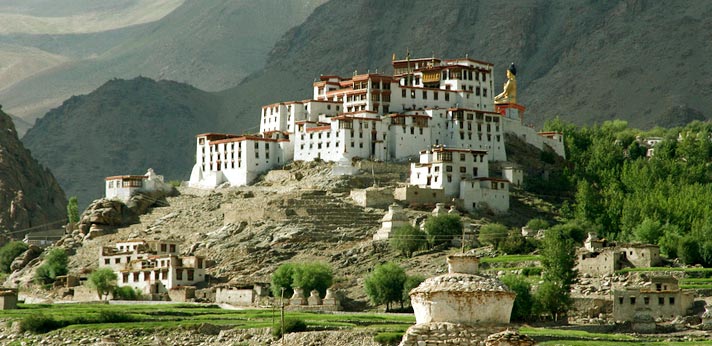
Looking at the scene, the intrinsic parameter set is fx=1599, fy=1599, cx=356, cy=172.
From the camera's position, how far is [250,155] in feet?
398

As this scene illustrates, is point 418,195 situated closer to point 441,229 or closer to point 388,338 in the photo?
point 441,229

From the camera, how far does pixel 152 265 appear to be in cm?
10612

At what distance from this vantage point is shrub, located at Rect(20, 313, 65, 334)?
77.3m

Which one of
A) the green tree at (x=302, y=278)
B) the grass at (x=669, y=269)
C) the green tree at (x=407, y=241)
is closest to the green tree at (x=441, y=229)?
the green tree at (x=407, y=241)

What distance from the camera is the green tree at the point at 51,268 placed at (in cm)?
11162

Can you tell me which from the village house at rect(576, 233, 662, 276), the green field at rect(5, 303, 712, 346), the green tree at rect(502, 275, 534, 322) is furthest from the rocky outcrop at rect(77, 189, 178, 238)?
the green tree at rect(502, 275, 534, 322)

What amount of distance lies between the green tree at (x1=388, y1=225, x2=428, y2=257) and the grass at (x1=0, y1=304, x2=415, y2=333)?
1603 centimetres

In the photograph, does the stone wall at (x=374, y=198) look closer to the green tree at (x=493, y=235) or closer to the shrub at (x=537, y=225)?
the shrub at (x=537, y=225)

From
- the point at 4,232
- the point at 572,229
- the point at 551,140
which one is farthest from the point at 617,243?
the point at 4,232

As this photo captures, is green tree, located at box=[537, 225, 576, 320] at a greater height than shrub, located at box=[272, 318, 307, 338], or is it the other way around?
green tree, located at box=[537, 225, 576, 320]

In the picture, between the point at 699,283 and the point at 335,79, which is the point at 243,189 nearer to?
the point at 335,79

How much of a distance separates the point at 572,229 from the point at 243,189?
27.1 m

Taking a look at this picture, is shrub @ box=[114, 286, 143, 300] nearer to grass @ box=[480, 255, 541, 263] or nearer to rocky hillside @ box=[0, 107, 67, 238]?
grass @ box=[480, 255, 541, 263]

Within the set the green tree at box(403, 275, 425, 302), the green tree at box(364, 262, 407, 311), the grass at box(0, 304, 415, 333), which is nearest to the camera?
the grass at box(0, 304, 415, 333)
